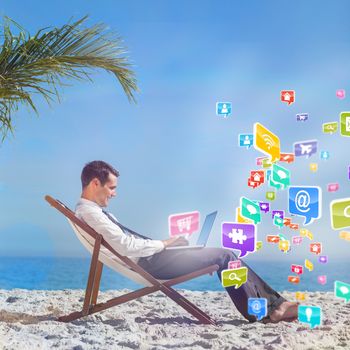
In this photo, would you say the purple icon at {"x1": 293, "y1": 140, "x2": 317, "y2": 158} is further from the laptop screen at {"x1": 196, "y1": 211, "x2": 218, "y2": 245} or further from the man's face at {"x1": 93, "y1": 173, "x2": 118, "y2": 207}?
the man's face at {"x1": 93, "y1": 173, "x2": 118, "y2": 207}

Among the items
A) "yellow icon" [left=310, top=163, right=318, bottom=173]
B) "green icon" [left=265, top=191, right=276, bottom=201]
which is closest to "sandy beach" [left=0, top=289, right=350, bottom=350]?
"green icon" [left=265, top=191, right=276, bottom=201]

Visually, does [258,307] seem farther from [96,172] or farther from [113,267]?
[96,172]

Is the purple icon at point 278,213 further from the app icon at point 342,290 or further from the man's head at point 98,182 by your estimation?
the man's head at point 98,182

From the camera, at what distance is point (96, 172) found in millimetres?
3521

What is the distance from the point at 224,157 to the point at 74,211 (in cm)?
190

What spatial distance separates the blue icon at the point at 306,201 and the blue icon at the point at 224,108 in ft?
2.28

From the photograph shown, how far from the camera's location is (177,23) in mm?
5355

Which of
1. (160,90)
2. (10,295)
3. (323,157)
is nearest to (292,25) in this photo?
(160,90)

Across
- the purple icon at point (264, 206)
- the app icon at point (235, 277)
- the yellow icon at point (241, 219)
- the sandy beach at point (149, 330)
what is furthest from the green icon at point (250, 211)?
the sandy beach at point (149, 330)

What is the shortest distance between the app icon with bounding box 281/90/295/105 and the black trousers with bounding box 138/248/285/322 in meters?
1.08

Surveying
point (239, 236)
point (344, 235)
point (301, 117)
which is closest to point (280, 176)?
point (301, 117)

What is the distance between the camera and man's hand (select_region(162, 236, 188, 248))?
3457mm

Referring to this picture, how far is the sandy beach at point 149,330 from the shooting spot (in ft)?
9.74

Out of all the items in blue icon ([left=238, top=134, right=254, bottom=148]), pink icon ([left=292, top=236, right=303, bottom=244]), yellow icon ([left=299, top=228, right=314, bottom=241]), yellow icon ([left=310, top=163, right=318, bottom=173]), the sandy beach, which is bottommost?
the sandy beach
